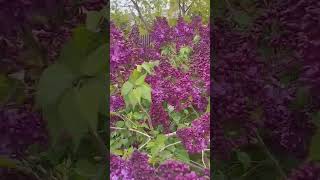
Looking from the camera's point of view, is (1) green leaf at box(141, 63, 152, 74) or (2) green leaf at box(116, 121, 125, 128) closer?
(1) green leaf at box(141, 63, 152, 74)

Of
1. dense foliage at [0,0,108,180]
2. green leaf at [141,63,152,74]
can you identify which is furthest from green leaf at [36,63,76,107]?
green leaf at [141,63,152,74]

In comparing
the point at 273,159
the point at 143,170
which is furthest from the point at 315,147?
the point at 143,170

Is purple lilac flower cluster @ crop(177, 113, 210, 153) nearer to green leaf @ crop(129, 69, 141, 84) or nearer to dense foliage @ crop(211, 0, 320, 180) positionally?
green leaf @ crop(129, 69, 141, 84)

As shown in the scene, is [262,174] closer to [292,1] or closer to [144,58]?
[292,1]

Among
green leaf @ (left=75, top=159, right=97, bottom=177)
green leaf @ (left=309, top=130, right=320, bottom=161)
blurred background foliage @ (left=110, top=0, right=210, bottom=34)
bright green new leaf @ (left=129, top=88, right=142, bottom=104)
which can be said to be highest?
blurred background foliage @ (left=110, top=0, right=210, bottom=34)

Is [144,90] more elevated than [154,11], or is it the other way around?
[154,11]

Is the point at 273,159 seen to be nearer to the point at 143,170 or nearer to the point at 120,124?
the point at 143,170

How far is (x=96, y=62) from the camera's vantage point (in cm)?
47

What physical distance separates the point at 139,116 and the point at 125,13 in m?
0.28

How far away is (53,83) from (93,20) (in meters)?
0.08

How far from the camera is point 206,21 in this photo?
1362 millimetres

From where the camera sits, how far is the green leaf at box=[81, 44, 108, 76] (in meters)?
0.47

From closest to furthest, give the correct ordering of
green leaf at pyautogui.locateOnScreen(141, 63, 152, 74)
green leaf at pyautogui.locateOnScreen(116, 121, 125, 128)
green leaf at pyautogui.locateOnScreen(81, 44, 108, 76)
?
green leaf at pyautogui.locateOnScreen(81, 44, 108, 76) < green leaf at pyautogui.locateOnScreen(141, 63, 152, 74) < green leaf at pyautogui.locateOnScreen(116, 121, 125, 128)

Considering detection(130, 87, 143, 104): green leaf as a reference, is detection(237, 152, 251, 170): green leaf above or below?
below
